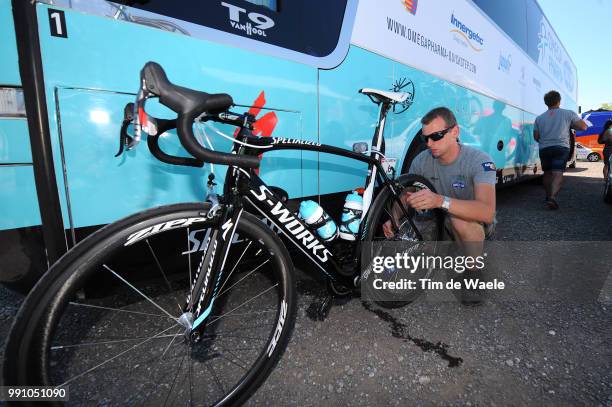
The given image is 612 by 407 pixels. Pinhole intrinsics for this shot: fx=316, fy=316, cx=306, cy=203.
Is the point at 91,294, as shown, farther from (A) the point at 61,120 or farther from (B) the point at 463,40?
(B) the point at 463,40

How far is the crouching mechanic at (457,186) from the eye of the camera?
2080mm

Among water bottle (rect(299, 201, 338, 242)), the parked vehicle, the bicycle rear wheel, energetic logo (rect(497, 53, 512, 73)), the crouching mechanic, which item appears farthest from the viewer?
the parked vehicle

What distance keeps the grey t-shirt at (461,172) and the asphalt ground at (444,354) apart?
2.80 ft

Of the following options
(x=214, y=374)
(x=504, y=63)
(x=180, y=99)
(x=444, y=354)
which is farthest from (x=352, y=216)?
(x=504, y=63)

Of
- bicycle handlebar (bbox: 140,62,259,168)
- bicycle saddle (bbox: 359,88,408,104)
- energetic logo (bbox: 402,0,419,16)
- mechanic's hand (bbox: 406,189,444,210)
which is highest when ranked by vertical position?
energetic logo (bbox: 402,0,419,16)

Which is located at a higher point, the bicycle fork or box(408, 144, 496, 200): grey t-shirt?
box(408, 144, 496, 200): grey t-shirt

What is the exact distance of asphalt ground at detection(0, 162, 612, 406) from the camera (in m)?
1.47

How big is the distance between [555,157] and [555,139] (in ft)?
1.03

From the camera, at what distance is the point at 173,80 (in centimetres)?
164

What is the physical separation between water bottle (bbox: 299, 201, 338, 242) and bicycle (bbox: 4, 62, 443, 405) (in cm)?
5

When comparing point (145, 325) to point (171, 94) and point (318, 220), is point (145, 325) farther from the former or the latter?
point (171, 94)

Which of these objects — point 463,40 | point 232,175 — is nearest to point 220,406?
point 232,175

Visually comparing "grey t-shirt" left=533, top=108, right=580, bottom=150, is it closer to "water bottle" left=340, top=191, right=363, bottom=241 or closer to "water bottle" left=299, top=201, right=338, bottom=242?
"water bottle" left=340, top=191, right=363, bottom=241

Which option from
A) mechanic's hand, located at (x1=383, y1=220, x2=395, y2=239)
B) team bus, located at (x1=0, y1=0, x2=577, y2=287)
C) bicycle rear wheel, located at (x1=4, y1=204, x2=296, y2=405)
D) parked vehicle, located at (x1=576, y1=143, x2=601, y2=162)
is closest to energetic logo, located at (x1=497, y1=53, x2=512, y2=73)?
team bus, located at (x1=0, y1=0, x2=577, y2=287)
